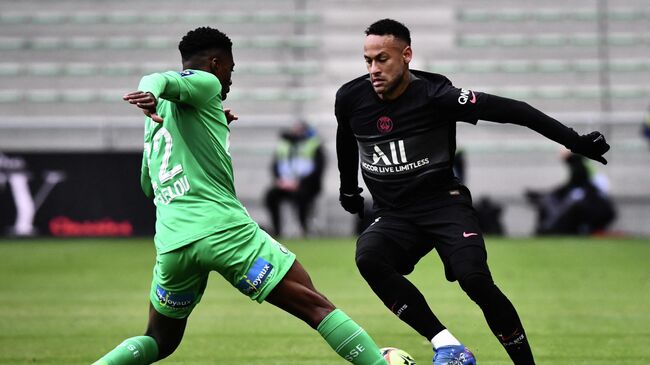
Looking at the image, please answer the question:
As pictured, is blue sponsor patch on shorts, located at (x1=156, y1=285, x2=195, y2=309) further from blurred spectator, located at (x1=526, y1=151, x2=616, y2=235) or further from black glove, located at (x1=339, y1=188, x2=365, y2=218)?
blurred spectator, located at (x1=526, y1=151, x2=616, y2=235)

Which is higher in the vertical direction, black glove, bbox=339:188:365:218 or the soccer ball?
black glove, bbox=339:188:365:218

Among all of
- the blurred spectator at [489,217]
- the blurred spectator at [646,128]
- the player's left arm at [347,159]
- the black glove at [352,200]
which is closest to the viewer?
the player's left arm at [347,159]

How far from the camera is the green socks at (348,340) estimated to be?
5.79 metres

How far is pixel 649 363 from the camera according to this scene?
24.7ft

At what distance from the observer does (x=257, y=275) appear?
5715 millimetres

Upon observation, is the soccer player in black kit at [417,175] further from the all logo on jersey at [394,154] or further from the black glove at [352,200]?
the black glove at [352,200]

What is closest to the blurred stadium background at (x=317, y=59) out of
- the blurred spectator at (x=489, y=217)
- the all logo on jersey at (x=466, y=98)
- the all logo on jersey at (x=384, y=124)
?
the blurred spectator at (x=489, y=217)

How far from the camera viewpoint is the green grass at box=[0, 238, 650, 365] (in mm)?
8383

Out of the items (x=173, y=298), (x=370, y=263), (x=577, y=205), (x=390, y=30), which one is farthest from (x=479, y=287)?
(x=577, y=205)

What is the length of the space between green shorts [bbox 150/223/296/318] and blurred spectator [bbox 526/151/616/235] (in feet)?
48.4

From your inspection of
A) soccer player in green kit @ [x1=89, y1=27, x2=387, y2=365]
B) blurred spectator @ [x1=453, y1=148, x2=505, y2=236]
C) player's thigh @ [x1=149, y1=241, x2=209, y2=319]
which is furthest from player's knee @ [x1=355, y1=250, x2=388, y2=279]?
blurred spectator @ [x1=453, y1=148, x2=505, y2=236]

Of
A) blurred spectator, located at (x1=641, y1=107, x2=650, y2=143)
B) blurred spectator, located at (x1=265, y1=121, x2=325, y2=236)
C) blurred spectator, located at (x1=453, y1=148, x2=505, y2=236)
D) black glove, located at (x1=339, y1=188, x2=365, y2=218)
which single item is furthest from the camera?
blurred spectator, located at (x1=641, y1=107, x2=650, y2=143)

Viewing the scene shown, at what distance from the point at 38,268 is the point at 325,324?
396 inches

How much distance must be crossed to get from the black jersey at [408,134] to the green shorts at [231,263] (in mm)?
1272
